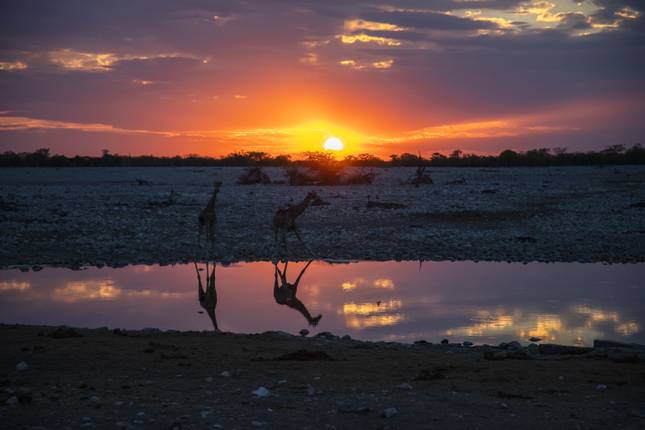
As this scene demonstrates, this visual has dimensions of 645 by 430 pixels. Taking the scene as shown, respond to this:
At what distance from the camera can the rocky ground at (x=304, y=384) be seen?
5855 millimetres

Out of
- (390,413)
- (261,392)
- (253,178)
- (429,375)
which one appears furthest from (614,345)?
(253,178)

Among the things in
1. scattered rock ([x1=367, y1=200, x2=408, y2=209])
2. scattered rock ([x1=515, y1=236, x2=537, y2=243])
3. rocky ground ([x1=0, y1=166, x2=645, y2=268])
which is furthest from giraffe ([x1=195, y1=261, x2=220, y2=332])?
scattered rock ([x1=367, y1=200, x2=408, y2=209])

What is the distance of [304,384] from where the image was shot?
6863mm

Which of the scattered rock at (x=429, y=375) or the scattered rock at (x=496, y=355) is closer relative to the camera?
the scattered rock at (x=429, y=375)

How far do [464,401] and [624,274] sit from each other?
968cm

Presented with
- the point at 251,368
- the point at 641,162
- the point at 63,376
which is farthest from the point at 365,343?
the point at 641,162

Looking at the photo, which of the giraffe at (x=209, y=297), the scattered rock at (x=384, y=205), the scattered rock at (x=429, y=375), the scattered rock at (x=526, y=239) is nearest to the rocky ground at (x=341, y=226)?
the scattered rock at (x=526, y=239)

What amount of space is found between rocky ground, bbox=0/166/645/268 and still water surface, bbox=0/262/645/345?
39.2 inches

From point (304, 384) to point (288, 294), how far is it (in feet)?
19.2

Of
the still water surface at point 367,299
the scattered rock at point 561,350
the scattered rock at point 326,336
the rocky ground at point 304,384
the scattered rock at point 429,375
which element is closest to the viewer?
the rocky ground at point 304,384

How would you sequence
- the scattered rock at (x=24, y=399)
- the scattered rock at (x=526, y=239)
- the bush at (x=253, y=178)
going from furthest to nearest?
the bush at (x=253, y=178) < the scattered rock at (x=526, y=239) < the scattered rock at (x=24, y=399)

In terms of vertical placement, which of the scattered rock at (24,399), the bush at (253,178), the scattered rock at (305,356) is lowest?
the scattered rock at (305,356)

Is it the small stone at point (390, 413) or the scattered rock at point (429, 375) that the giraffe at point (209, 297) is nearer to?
the scattered rock at point (429, 375)

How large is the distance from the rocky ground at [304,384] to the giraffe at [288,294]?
6.77ft
